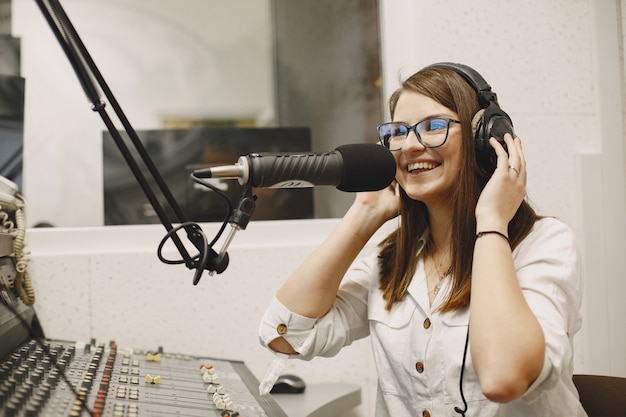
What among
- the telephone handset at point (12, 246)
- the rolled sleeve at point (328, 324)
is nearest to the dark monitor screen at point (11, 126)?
the telephone handset at point (12, 246)

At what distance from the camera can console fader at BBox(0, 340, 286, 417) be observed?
0.77 m

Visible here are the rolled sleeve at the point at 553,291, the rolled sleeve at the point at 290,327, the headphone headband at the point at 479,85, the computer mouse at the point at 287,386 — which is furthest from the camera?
the computer mouse at the point at 287,386

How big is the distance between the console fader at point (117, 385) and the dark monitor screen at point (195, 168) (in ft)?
2.50

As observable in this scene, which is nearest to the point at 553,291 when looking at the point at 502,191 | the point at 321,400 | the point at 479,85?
the point at 502,191

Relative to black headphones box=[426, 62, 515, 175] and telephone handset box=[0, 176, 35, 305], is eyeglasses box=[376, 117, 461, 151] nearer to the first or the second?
black headphones box=[426, 62, 515, 175]

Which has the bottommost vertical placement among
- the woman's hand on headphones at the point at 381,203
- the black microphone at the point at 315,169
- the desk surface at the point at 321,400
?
the desk surface at the point at 321,400

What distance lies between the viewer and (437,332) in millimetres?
1200

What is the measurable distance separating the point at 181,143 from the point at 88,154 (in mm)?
332

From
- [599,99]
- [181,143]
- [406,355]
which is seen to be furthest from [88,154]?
[599,99]

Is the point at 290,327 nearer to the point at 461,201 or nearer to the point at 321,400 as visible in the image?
the point at 321,400

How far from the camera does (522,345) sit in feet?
3.03

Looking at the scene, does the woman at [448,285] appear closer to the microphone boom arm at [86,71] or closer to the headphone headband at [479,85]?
the headphone headband at [479,85]

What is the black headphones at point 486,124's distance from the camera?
1138mm

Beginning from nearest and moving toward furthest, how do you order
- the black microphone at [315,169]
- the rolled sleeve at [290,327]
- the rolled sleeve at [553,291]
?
1. the black microphone at [315,169]
2. the rolled sleeve at [553,291]
3. the rolled sleeve at [290,327]
